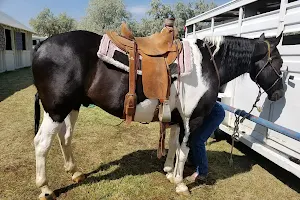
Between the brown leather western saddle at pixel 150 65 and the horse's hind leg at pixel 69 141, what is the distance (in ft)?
2.67

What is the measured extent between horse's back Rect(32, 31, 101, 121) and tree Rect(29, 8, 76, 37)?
4376 cm

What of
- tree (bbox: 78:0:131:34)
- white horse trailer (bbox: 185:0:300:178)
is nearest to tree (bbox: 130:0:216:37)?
tree (bbox: 78:0:131:34)

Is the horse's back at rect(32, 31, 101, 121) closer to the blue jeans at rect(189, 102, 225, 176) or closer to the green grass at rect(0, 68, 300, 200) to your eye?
the green grass at rect(0, 68, 300, 200)

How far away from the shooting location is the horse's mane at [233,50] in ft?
9.53

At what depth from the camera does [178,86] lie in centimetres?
267

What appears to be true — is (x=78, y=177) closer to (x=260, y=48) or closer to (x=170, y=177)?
(x=170, y=177)

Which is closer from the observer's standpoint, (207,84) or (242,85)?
(207,84)

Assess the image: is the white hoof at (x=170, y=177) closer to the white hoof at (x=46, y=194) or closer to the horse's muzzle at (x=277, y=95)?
the white hoof at (x=46, y=194)

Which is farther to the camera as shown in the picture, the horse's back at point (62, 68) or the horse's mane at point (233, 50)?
the horse's mane at point (233, 50)

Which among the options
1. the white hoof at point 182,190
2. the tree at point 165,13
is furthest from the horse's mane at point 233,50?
the tree at point 165,13

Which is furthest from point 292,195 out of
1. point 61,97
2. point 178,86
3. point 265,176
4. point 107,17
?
point 107,17

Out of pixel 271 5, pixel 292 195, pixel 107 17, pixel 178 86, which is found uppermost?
pixel 107 17

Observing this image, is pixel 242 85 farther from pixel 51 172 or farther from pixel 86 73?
pixel 51 172

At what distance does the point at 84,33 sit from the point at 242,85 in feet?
8.25
